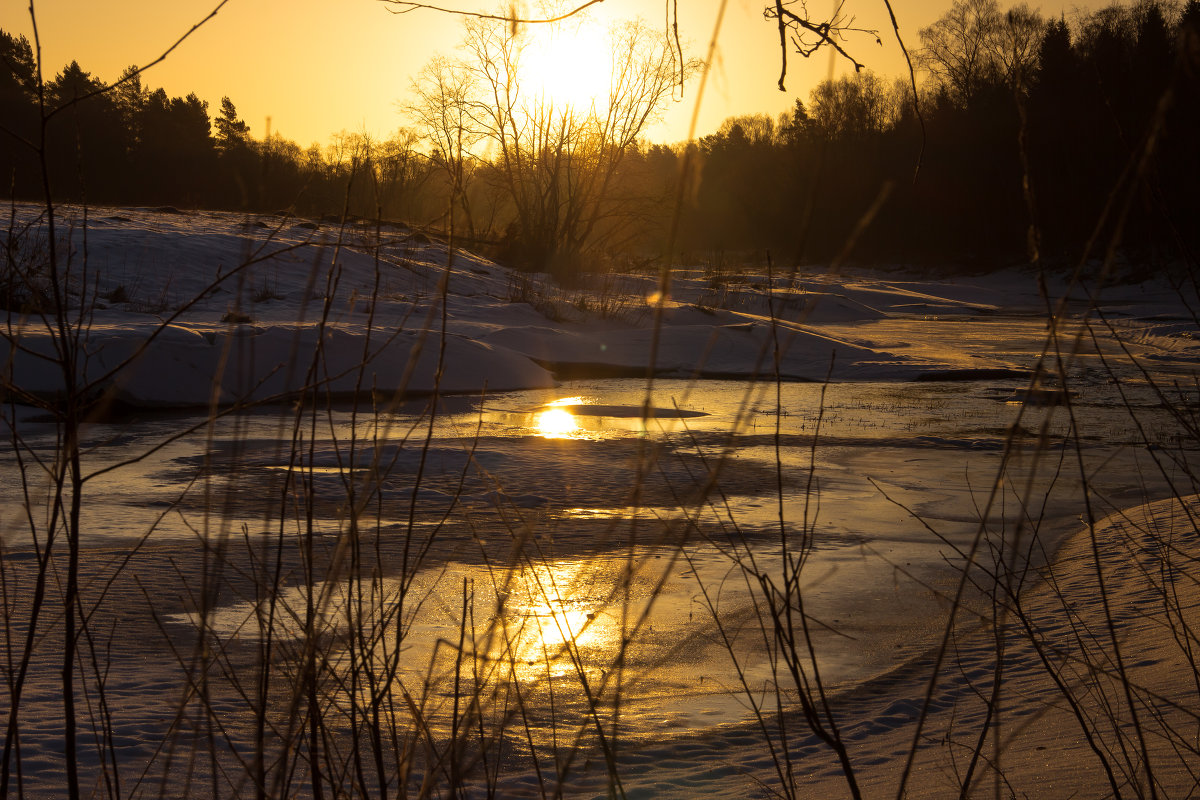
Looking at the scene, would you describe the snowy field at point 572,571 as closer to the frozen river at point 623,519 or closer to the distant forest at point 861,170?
the frozen river at point 623,519

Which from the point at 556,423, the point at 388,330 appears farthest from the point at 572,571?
the point at 388,330

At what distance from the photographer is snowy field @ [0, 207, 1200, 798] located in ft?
4.99

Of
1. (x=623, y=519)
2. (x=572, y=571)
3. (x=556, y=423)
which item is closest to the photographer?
(x=623, y=519)

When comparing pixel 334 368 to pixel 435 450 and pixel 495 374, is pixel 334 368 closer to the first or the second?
pixel 495 374

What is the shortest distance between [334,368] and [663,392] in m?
3.87

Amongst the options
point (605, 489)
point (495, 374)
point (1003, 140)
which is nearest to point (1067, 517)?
point (605, 489)

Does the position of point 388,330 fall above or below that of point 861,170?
below

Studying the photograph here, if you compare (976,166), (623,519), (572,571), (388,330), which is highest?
(976,166)

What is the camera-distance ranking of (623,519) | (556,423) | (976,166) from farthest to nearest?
(976,166)
(556,423)
(623,519)

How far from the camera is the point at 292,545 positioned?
493 centimetres

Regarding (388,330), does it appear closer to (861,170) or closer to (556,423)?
(556,423)

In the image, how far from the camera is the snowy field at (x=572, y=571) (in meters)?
1.52

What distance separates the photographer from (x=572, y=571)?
4.57 metres

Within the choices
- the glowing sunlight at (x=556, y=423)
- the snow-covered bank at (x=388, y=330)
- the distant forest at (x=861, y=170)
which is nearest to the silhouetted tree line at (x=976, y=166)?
the distant forest at (x=861, y=170)
